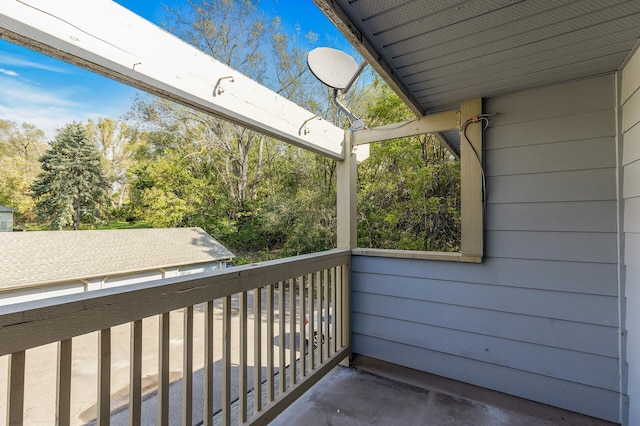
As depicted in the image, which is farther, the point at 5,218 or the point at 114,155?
the point at 114,155

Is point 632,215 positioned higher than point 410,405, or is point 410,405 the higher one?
point 632,215

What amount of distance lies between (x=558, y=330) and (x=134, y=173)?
32.4 feet

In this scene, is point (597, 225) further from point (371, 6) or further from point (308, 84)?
point (308, 84)

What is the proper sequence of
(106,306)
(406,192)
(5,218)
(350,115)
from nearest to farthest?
(106,306) < (350,115) < (5,218) < (406,192)

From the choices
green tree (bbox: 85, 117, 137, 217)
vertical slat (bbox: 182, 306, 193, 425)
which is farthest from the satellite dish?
green tree (bbox: 85, 117, 137, 217)

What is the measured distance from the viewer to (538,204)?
71.2 inches

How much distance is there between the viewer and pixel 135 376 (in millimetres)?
1048

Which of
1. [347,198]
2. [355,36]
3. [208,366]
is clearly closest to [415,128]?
[347,198]

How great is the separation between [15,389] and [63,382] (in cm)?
11

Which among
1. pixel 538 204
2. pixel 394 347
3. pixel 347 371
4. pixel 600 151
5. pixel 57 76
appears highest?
pixel 57 76

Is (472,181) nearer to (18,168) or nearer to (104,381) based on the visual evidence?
(104,381)

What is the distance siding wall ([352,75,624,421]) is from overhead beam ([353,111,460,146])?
0.24 metres

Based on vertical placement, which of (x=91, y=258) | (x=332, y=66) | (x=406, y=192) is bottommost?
(x=91, y=258)

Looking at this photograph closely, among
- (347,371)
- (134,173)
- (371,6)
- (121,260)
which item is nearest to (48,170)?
(121,260)
